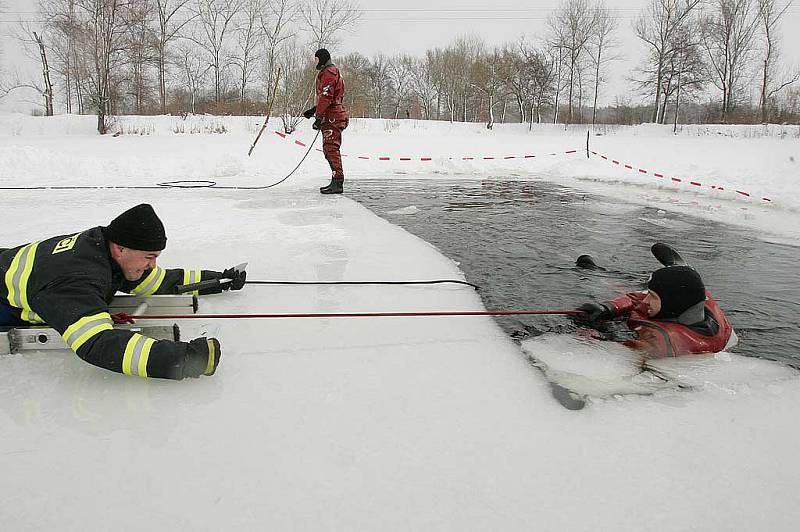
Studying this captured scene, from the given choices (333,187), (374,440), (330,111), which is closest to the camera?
(374,440)

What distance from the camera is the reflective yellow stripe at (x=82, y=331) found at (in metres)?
1.89

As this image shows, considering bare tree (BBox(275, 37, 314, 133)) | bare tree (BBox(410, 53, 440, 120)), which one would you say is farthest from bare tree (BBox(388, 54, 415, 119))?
bare tree (BBox(275, 37, 314, 133))

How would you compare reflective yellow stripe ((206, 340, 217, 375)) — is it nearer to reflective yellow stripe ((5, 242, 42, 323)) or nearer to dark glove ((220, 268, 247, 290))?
reflective yellow stripe ((5, 242, 42, 323))

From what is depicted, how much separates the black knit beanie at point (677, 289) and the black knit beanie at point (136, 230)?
231 cm

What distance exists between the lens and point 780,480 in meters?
1.54

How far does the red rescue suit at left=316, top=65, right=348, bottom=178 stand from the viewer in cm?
723

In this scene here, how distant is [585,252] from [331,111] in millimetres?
4302

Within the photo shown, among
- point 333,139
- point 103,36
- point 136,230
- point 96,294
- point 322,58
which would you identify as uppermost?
point 103,36

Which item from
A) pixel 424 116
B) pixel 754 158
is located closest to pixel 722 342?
pixel 754 158

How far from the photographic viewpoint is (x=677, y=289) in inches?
101

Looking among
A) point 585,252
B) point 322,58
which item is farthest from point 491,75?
point 585,252

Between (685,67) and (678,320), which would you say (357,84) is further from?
(678,320)

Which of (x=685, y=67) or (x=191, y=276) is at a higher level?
(x=685, y=67)

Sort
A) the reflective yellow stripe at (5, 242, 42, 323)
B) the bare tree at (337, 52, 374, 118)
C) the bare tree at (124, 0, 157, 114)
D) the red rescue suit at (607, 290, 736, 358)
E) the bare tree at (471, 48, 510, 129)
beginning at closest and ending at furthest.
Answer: the reflective yellow stripe at (5, 242, 42, 323) → the red rescue suit at (607, 290, 736, 358) → the bare tree at (124, 0, 157, 114) → the bare tree at (337, 52, 374, 118) → the bare tree at (471, 48, 510, 129)
